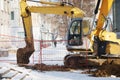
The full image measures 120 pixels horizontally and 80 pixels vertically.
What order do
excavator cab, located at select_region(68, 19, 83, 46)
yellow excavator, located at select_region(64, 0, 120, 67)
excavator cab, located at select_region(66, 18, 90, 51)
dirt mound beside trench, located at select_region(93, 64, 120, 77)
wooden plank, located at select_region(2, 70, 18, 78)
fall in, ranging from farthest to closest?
1. excavator cab, located at select_region(68, 19, 83, 46)
2. excavator cab, located at select_region(66, 18, 90, 51)
3. yellow excavator, located at select_region(64, 0, 120, 67)
4. dirt mound beside trench, located at select_region(93, 64, 120, 77)
5. wooden plank, located at select_region(2, 70, 18, 78)

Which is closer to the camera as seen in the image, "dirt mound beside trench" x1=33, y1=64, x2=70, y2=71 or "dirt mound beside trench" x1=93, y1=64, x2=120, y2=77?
"dirt mound beside trench" x1=93, y1=64, x2=120, y2=77

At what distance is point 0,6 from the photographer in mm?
46531

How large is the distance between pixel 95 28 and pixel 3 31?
29843 mm

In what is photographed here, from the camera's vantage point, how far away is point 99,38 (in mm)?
18578

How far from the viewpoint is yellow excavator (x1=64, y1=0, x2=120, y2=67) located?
706 inches

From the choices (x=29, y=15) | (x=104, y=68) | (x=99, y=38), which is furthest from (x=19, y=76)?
(x=29, y=15)

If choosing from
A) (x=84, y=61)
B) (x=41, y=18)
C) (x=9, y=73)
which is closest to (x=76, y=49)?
(x=84, y=61)

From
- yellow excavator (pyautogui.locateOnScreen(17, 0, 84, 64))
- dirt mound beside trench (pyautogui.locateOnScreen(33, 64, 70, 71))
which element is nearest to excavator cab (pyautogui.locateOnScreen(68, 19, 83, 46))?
yellow excavator (pyautogui.locateOnScreen(17, 0, 84, 64))

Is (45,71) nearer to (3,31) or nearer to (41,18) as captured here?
(3,31)

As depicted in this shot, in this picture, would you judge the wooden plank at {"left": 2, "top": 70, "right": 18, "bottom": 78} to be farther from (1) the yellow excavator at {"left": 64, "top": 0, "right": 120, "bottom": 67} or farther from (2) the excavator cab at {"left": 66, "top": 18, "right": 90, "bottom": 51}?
(2) the excavator cab at {"left": 66, "top": 18, "right": 90, "bottom": 51}

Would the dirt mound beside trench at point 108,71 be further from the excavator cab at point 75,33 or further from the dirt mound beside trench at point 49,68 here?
the excavator cab at point 75,33

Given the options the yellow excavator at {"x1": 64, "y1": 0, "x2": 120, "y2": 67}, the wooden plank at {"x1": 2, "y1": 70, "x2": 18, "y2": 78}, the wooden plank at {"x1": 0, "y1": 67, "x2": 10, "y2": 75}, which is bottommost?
the wooden plank at {"x1": 2, "y1": 70, "x2": 18, "y2": 78}

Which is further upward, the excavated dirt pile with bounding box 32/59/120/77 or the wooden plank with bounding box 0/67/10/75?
the wooden plank with bounding box 0/67/10/75

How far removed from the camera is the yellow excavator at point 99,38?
1794 centimetres
